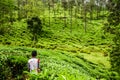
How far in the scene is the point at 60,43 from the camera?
258 feet

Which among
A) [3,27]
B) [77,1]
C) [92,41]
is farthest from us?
[77,1]

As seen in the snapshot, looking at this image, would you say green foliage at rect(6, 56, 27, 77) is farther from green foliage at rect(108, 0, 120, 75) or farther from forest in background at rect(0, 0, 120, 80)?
green foliage at rect(108, 0, 120, 75)

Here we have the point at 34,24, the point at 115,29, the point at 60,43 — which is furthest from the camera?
the point at 60,43

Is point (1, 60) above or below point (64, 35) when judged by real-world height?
above

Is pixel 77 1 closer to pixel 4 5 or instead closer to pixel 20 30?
pixel 20 30

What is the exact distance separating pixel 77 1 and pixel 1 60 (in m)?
145

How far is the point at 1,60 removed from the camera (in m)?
18.5

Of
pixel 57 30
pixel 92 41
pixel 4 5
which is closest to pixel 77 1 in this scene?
pixel 57 30

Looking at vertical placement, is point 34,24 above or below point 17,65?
below

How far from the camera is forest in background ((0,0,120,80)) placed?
18.7 m

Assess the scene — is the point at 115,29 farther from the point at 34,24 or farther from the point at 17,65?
the point at 34,24

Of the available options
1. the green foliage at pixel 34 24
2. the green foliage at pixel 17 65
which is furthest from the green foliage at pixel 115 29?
the green foliage at pixel 34 24

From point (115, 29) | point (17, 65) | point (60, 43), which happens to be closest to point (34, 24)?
point (60, 43)

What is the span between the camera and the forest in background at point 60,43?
18.7m
